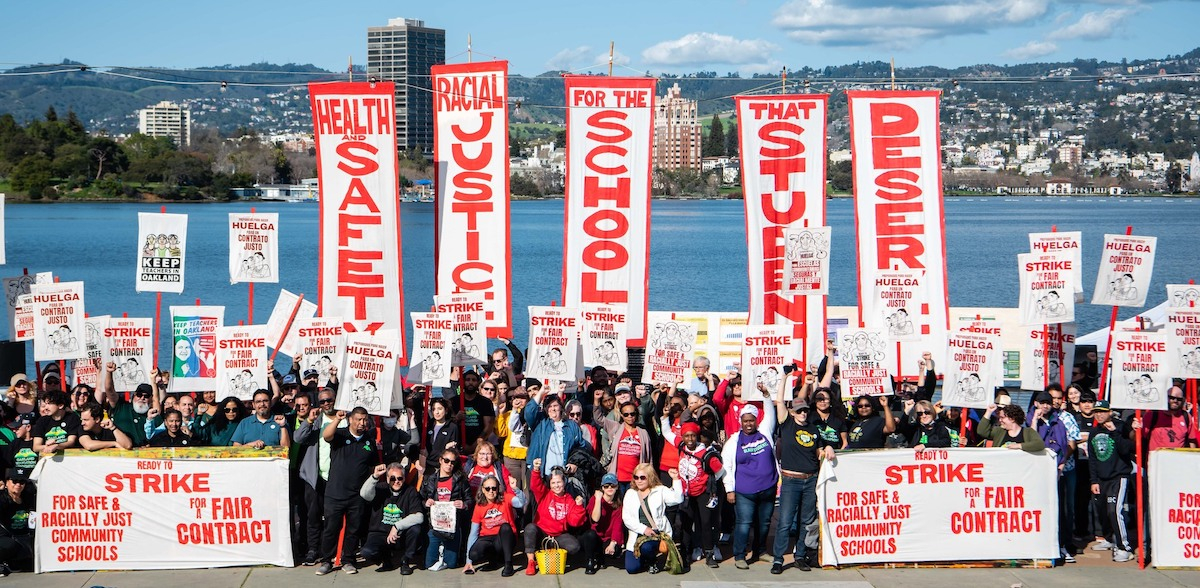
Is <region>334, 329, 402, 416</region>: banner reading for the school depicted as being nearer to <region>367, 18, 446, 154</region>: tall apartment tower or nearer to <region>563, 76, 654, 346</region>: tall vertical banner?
<region>563, 76, 654, 346</region>: tall vertical banner

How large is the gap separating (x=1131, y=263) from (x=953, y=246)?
9560 cm

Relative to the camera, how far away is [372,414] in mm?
12844

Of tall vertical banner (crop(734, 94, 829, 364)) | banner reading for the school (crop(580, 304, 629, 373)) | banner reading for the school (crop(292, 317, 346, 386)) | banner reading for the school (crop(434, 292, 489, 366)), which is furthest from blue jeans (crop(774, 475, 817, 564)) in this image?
banner reading for the school (crop(292, 317, 346, 386))

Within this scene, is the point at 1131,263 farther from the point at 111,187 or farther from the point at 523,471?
the point at 111,187

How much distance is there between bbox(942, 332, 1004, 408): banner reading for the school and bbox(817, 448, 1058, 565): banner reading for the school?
1054 mm

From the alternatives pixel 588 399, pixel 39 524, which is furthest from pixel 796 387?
pixel 39 524

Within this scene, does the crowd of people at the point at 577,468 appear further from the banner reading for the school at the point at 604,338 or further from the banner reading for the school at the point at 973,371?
the banner reading for the school at the point at 604,338

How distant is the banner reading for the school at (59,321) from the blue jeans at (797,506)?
8.53 metres

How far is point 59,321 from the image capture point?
15312 millimetres

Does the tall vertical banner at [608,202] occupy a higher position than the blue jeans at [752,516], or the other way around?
the tall vertical banner at [608,202]

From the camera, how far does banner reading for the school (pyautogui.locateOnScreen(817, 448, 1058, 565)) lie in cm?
1270

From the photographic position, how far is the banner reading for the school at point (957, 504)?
12.7 m

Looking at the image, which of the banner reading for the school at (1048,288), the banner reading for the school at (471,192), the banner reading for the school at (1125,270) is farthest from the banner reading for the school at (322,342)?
the banner reading for the school at (1125,270)

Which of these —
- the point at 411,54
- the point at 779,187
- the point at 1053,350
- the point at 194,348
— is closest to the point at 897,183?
the point at 779,187
